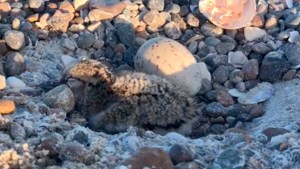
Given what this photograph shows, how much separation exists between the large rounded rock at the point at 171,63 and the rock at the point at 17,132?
1365 millimetres

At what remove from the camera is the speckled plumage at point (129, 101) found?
4184mm

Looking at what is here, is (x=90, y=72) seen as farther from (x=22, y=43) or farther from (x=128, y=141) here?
(x=128, y=141)

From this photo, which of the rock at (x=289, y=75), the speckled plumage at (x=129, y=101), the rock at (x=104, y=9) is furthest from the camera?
the rock at (x=104, y=9)

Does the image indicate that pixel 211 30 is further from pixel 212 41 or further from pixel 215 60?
pixel 215 60

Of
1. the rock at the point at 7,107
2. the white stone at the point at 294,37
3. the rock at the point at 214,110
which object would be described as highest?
the rock at the point at 7,107

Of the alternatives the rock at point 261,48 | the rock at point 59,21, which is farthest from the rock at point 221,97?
the rock at point 59,21

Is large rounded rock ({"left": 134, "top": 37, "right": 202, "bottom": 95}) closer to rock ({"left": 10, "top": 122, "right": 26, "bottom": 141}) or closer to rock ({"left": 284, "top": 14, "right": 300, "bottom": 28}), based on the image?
rock ({"left": 284, "top": 14, "right": 300, "bottom": 28})

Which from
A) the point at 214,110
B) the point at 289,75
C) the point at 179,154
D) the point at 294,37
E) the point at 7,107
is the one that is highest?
the point at 179,154

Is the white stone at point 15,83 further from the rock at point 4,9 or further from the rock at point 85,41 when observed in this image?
the rock at point 4,9

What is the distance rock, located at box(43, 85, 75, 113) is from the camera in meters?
4.09

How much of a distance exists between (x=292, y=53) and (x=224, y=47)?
0.51 m

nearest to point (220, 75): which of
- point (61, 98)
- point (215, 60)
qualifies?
point (215, 60)

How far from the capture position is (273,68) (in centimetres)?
479

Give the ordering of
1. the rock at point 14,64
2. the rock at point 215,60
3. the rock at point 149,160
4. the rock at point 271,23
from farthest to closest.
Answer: the rock at point 271,23, the rock at point 215,60, the rock at point 14,64, the rock at point 149,160
